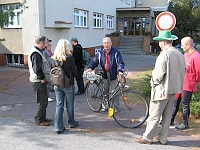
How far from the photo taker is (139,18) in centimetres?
2541

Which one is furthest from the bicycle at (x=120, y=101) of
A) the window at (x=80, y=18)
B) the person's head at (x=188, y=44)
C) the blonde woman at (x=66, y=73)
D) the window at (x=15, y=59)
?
the window at (x=80, y=18)

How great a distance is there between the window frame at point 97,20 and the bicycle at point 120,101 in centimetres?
1315

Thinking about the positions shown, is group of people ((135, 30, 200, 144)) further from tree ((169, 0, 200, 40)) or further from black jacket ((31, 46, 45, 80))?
tree ((169, 0, 200, 40))

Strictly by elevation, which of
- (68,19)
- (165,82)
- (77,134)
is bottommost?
(77,134)

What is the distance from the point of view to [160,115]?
3.52 meters

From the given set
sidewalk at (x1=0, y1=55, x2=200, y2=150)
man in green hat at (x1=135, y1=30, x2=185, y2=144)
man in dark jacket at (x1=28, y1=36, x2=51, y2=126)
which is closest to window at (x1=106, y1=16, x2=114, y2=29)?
sidewalk at (x1=0, y1=55, x2=200, y2=150)

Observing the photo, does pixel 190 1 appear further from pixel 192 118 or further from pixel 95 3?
pixel 192 118

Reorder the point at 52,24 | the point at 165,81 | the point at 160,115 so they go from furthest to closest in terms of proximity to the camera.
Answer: the point at 52,24, the point at 160,115, the point at 165,81

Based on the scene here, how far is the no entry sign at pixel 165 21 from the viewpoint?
5.31 m

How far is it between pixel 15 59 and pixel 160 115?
34.2 ft

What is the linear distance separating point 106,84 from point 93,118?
2.73 ft

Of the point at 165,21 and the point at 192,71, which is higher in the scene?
the point at 165,21

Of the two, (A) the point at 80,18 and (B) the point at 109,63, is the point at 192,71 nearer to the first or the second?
(B) the point at 109,63

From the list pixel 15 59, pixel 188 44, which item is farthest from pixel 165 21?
pixel 15 59
